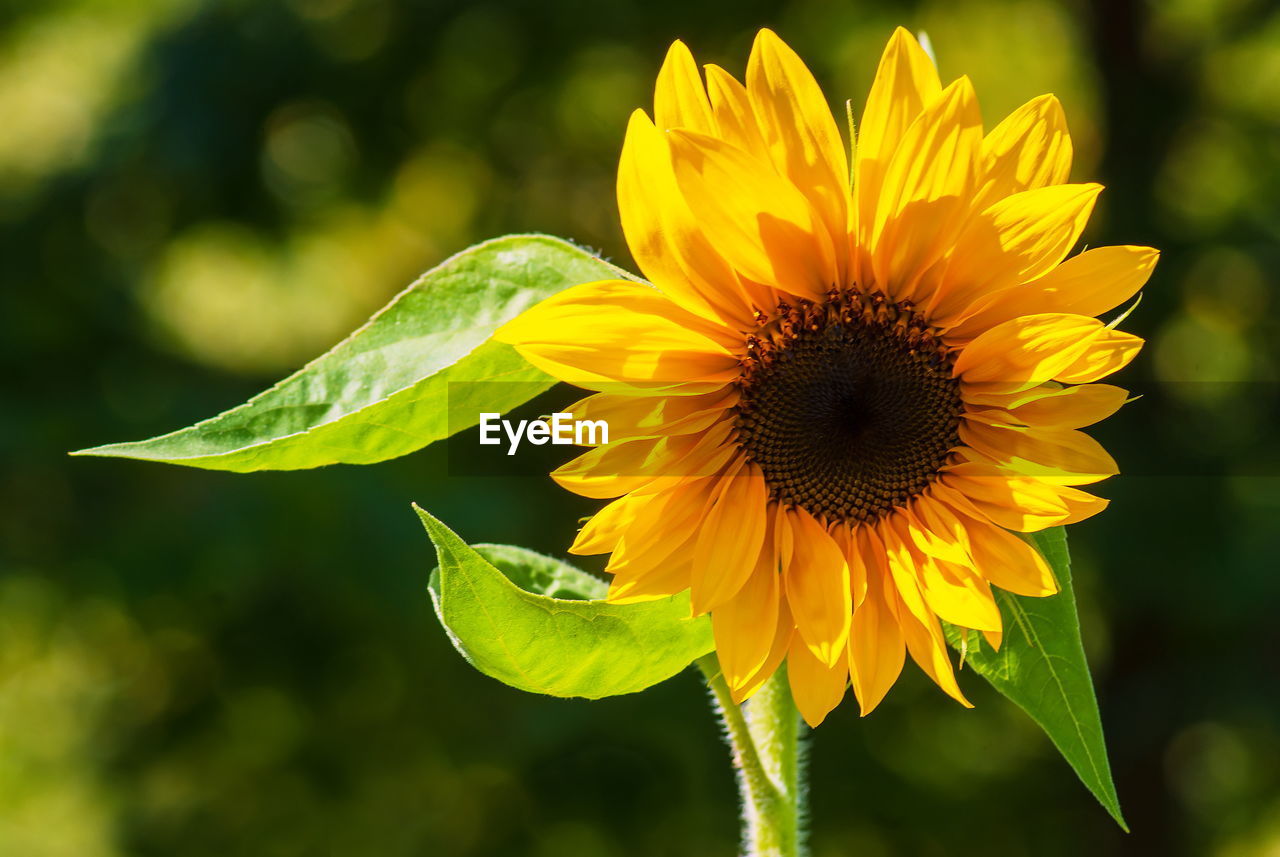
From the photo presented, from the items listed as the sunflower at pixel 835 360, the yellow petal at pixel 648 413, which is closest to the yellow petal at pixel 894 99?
the sunflower at pixel 835 360

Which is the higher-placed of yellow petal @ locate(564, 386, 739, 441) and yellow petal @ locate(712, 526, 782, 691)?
yellow petal @ locate(564, 386, 739, 441)

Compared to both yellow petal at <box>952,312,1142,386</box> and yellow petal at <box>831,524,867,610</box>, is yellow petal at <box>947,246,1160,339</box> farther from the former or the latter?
yellow petal at <box>831,524,867,610</box>

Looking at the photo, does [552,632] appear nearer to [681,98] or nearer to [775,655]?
[775,655]

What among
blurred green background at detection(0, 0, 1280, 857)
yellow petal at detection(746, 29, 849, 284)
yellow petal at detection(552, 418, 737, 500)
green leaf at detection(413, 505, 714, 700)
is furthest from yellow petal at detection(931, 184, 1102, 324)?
blurred green background at detection(0, 0, 1280, 857)

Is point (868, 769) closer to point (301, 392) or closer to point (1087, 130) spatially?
point (1087, 130)

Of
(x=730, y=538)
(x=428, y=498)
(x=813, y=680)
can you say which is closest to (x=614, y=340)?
(x=730, y=538)

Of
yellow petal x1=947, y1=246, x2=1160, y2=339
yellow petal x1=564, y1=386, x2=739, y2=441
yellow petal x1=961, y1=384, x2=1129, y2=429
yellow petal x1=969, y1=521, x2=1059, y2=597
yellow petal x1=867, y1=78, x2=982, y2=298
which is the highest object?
yellow petal x1=867, y1=78, x2=982, y2=298

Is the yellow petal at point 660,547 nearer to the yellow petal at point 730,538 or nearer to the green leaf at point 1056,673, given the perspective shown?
the yellow petal at point 730,538
